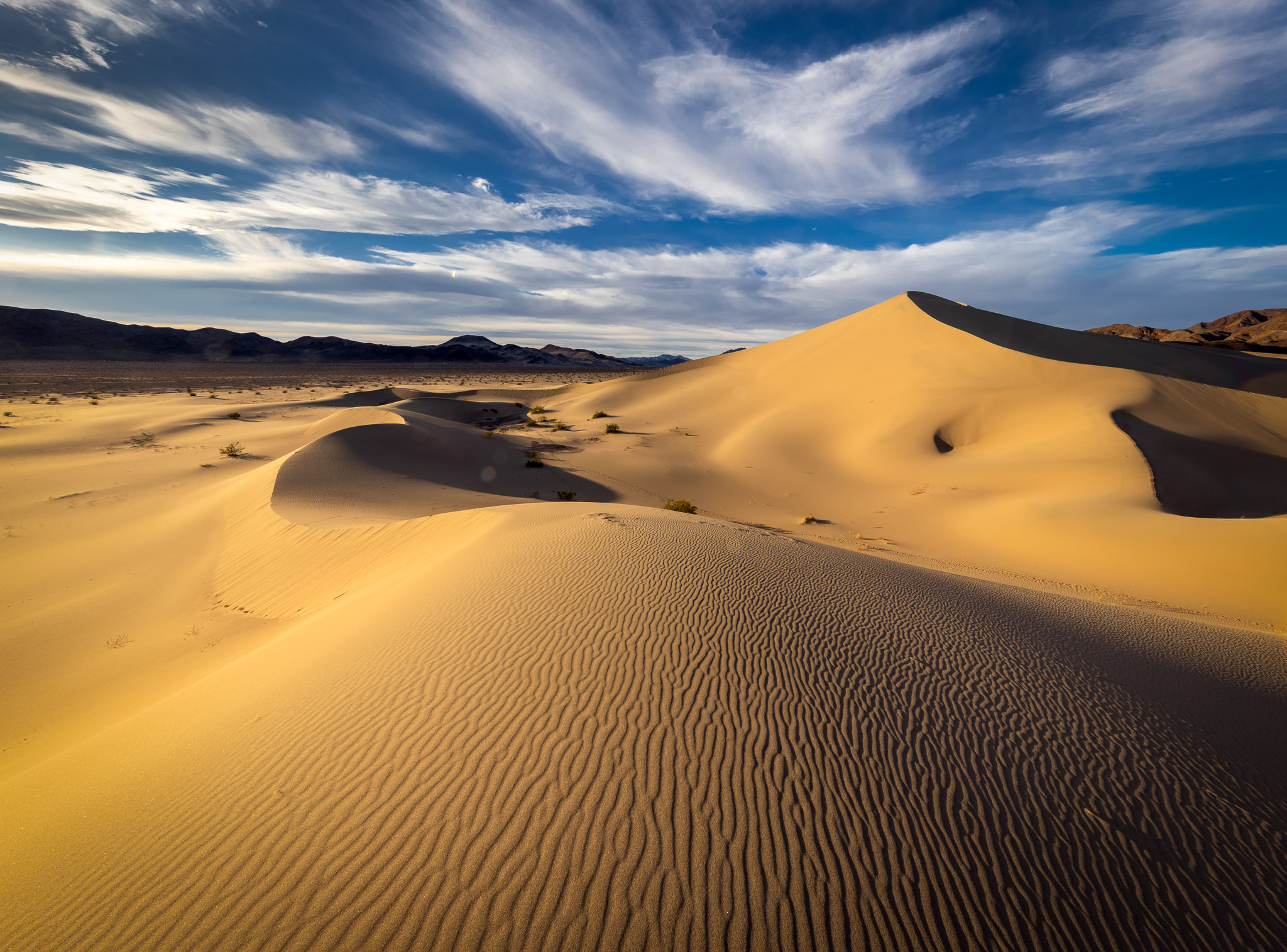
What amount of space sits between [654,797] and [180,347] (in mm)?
117431

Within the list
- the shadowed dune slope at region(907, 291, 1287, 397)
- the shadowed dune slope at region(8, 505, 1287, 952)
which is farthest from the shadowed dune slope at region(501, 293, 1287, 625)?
the shadowed dune slope at region(8, 505, 1287, 952)

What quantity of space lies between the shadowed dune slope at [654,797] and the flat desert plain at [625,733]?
17mm

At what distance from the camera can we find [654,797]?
2.54 metres

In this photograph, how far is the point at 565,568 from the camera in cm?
512

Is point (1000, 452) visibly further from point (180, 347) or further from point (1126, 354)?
point (180, 347)

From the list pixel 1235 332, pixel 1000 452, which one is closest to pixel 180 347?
pixel 1000 452

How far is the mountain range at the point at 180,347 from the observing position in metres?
74.5

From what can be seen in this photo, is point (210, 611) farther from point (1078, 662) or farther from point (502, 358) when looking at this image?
point (502, 358)

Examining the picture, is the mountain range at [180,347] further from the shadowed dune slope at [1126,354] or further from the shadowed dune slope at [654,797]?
the shadowed dune slope at [654,797]

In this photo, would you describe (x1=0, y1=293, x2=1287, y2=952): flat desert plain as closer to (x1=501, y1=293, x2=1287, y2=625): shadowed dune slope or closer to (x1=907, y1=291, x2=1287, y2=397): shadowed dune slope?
(x1=501, y1=293, x2=1287, y2=625): shadowed dune slope

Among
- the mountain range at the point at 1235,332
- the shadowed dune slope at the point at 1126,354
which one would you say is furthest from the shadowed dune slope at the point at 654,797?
the mountain range at the point at 1235,332

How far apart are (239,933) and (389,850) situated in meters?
0.54

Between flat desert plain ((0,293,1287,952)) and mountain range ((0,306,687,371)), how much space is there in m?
56.7

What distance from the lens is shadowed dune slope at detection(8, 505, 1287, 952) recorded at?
2.11 m
